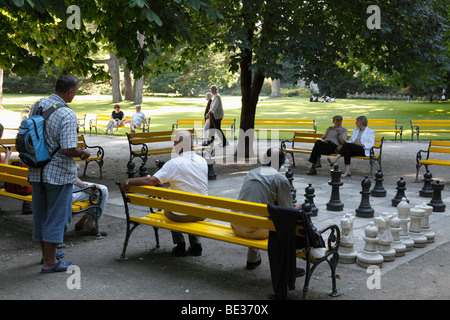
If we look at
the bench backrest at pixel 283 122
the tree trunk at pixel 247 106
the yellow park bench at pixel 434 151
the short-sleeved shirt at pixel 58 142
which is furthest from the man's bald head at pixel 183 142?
the bench backrest at pixel 283 122

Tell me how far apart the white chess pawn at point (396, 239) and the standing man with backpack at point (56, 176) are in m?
3.57

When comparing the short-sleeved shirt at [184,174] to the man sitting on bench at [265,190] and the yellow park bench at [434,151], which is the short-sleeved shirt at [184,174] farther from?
the yellow park bench at [434,151]

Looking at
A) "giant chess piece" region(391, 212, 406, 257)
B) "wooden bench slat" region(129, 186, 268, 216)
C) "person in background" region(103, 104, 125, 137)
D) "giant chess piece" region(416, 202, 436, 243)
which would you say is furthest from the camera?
"person in background" region(103, 104, 125, 137)

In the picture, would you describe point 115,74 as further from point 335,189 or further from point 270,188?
point 270,188

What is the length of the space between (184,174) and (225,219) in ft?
3.51

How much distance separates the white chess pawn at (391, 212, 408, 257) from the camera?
242 inches

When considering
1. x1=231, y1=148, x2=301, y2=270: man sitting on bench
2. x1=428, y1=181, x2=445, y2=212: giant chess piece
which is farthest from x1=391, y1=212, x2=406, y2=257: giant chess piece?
x1=428, y1=181, x2=445, y2=212: giant chess piece

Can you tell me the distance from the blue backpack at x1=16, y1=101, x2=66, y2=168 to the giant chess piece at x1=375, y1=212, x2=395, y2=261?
3.56 m

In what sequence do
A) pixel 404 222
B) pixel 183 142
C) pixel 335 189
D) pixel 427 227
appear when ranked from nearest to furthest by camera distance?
pixel 183 142
pixel 404 222
pixel 427 227
pixel 335 189

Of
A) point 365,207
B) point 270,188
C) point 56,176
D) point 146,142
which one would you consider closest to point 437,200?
point 365,207

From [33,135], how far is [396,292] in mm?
3873

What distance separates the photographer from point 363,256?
5785mm

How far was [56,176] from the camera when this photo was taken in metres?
5.43

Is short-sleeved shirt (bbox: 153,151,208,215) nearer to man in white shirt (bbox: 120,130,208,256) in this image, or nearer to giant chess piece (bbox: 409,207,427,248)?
man in white shirt (bbox: 120,130,208,256)
